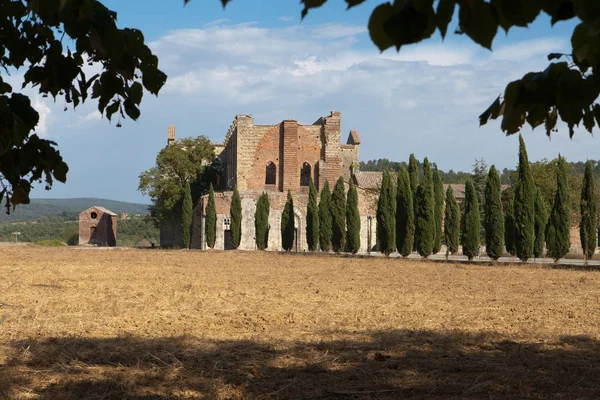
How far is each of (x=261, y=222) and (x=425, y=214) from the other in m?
12.4

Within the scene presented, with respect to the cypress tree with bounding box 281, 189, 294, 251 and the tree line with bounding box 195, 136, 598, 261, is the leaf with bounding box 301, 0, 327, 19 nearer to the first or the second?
the tree line with bounding box 195, 136, 598, 261

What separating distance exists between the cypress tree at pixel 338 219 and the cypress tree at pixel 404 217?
4.66m

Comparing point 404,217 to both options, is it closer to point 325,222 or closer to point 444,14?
point 325,222

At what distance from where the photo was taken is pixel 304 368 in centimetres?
759

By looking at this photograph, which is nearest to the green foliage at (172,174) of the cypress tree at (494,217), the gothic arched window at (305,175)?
the gothic arched window at (305,175)

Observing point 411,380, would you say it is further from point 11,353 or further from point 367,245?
point 367,245

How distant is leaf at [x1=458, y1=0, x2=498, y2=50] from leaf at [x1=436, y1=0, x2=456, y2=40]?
0.09 feet

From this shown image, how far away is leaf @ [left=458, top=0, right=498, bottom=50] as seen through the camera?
5.65 ft

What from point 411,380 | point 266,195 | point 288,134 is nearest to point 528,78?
point 411,380

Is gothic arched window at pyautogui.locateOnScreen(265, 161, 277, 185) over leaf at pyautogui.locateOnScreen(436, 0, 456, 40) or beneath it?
over

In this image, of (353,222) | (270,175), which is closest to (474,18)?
(353,222)

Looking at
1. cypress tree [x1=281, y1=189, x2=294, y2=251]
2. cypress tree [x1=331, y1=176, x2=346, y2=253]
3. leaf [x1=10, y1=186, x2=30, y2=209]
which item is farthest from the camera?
cypress tree [x1=281, y1=189, x2=294, y2=251]

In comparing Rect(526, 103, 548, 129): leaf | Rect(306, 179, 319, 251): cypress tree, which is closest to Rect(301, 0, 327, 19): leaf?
Rect(526, 103, 548, 129): leaf

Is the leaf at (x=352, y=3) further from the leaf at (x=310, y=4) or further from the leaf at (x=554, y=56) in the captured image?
the leaf at (x=554, y=56)
